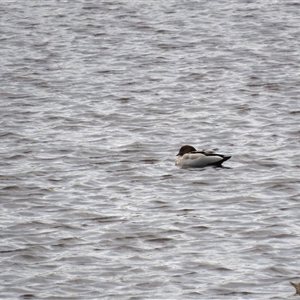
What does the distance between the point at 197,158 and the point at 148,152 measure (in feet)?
3.73

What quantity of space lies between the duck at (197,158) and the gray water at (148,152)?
6.2 inches

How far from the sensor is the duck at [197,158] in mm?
16188

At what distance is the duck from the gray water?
16 centimetres

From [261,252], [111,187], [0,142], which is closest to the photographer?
[261,252]

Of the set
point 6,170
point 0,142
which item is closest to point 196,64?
point 0,142

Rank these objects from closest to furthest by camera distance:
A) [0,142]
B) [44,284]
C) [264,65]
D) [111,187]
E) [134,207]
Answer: [44,284]
[134,207]
[111,187]
[0,142]
[264,65]

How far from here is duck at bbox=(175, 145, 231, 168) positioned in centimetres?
1619

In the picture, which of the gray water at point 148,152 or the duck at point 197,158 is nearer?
the gray water at point 148,152

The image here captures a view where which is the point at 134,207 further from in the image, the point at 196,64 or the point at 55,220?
the point at 196,64

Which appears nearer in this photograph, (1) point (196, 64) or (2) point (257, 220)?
(2) point (257, 220)

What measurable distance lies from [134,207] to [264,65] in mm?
10318

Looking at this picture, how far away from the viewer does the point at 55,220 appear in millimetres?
13578

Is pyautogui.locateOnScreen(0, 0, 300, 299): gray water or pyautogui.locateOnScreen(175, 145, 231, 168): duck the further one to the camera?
pyautogui.locateOnScreen(175, 145, 231, 168): duck

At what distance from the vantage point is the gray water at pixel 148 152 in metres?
11.7
